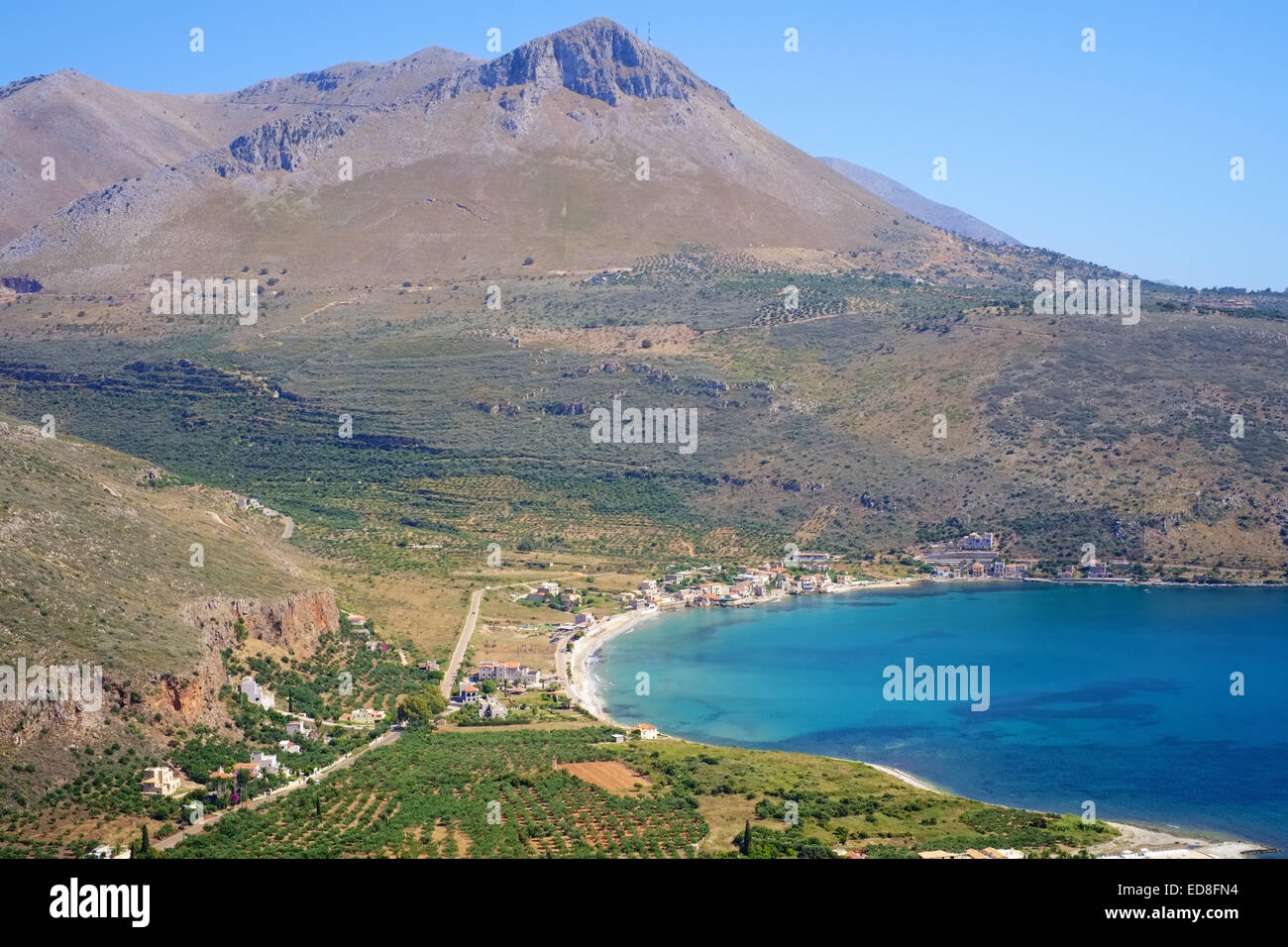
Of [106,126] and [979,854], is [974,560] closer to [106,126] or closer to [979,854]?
[979,854]

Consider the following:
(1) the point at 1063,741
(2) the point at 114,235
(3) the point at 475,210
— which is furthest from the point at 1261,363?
(2) the point at 114,235

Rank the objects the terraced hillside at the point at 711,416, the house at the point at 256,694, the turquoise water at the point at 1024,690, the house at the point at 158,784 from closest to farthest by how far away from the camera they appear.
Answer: the house at the point at 158,784
the house at the point at 256,694
the turquoise water at the point at 1024,690
the terraced hillside at the point at 711,416

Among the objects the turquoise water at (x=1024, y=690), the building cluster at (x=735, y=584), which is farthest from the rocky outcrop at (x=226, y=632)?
the building cluster at (x=735, y=584)

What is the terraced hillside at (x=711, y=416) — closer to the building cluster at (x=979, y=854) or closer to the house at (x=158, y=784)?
the house at (x=158, y=784)

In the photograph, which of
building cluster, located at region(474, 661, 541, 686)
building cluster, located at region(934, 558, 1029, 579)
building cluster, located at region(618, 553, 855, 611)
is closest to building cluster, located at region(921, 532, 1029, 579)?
building cluster, located at region(934, 558, 1029, 579)

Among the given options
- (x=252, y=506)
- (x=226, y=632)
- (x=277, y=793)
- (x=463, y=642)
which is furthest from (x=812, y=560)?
(x=277, y=793)

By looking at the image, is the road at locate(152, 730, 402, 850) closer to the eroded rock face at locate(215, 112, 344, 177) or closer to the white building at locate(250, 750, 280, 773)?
the white building at locate(250, 750, 280, 773)
